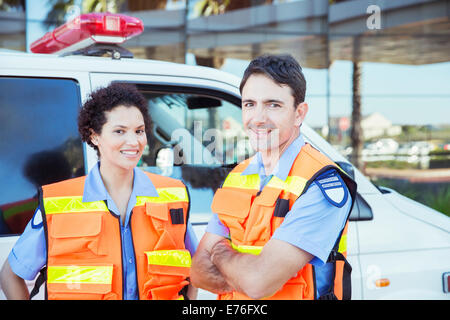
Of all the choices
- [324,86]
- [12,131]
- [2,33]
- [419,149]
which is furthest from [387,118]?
[12,131]

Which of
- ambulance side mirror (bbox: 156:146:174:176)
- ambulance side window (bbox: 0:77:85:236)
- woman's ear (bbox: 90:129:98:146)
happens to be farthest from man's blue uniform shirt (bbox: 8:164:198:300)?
ambulance side mirror (bbox: 156:146:174:176)

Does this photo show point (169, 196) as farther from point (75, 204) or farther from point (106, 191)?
point (75, 204)

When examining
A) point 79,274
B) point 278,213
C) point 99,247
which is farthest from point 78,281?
point 278,213

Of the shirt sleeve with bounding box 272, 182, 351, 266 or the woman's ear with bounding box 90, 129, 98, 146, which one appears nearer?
the shirt sleeve with bounding box 272, 182, 351, 266

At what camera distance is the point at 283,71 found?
1556mm

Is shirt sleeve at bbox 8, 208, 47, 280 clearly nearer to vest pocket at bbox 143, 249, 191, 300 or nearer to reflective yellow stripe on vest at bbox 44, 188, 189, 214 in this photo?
reflective yellow stripe on vest at bbox 44, 188, 189, 214

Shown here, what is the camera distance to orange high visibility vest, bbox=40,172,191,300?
65.2 inches

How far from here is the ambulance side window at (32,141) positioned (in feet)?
7.03

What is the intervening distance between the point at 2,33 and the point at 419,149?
30.9 feet

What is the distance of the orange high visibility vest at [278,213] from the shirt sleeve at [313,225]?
0.04m

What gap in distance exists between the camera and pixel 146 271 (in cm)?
171

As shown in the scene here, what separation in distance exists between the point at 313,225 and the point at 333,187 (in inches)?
5.4

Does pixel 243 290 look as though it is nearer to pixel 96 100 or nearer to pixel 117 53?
pixel 96 100

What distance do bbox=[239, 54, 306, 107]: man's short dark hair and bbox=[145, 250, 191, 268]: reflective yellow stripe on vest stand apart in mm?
651
